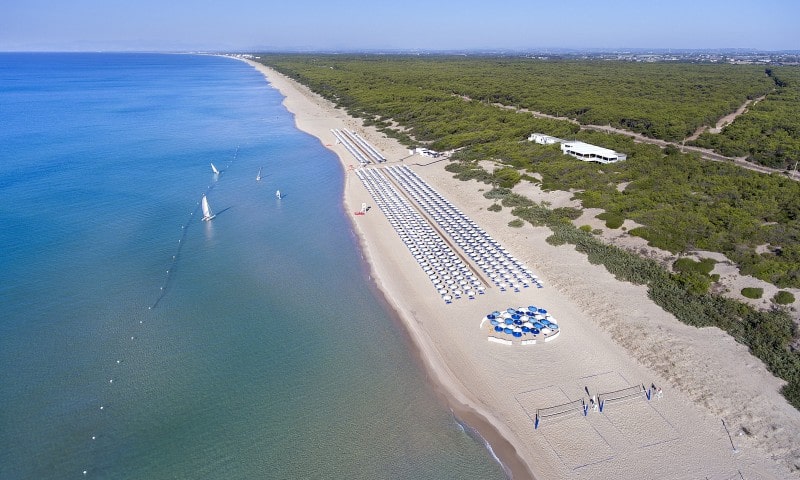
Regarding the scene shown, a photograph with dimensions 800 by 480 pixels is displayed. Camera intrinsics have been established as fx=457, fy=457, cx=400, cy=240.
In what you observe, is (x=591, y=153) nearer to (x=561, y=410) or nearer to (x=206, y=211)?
(x=561, y=410)

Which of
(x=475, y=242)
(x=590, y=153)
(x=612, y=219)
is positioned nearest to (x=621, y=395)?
(x=475, y=242)

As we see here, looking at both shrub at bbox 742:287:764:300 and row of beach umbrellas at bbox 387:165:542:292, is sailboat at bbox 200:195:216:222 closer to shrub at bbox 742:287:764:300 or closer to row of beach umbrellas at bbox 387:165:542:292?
row of beach umbrellas at bbox 387:165:542:292

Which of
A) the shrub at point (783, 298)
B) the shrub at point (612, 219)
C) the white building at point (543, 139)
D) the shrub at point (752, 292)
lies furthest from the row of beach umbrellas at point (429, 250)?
the white building at point (543, 139)

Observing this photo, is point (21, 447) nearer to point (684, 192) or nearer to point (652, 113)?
point (684, 192)

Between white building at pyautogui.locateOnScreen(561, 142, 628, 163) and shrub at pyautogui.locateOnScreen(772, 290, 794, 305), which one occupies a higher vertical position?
white building at pyautogui.locateOnScreen(561, 142, 628, 163)

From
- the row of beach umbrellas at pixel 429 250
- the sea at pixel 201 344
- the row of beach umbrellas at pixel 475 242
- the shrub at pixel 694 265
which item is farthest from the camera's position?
the row of beach umbrellas at pixel 475 242

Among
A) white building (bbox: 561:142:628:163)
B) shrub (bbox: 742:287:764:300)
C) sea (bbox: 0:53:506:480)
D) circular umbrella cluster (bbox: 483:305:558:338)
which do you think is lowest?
sea (bbox: 0:53:506:480)

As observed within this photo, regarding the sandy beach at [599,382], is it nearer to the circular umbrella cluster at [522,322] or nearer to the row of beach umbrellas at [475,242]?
the circular umbrella cluster at [522,322]

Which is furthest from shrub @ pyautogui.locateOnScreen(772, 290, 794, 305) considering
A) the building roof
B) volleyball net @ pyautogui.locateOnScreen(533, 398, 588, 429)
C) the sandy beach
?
the building roof
